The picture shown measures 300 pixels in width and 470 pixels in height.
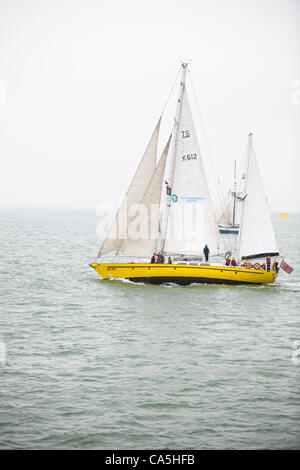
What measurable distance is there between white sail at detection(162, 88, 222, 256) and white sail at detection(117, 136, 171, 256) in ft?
3.27

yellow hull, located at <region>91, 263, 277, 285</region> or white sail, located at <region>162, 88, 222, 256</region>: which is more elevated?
white sail, located at <region>162, 88, 222, 256</region>

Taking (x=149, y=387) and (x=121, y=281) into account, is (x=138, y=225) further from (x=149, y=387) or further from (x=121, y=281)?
(x=149, y=387)

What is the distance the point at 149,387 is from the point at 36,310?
14.1m

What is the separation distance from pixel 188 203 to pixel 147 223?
3327 mm

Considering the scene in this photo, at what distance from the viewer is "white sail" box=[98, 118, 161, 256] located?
126 ft

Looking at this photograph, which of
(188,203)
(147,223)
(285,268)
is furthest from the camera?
(188,203)

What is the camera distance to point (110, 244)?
3891 centimetres

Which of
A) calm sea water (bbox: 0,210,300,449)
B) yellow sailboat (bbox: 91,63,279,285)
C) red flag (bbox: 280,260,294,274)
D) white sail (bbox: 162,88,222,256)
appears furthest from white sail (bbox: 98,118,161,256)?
red flag (bbox: 280,260,294,274)

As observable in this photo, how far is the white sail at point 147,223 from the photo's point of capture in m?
38.6

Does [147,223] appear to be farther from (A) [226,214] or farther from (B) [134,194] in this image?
(A) [226,214]

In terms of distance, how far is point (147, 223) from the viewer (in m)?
38.7

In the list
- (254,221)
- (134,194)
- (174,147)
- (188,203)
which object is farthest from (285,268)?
(134,194)

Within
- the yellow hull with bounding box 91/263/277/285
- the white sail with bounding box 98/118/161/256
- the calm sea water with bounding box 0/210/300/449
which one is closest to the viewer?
the calm sea water with bounding box 0/210/300/449

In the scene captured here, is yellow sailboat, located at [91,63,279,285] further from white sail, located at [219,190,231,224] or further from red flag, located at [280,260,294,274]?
white sail, located at [219,190,231,224]
